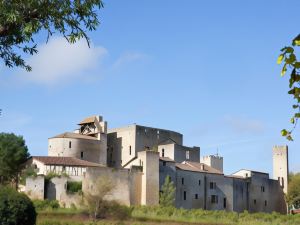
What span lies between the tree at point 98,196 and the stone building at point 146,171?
1.10 metres

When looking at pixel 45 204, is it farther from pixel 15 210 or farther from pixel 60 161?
pixel 15 210

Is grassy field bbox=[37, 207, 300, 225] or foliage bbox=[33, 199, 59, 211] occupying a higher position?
foliage bbox=[33, 199, 59, 211]

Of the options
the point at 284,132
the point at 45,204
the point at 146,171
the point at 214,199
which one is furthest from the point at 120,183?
the point at 284,132

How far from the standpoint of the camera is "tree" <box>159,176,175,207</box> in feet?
176

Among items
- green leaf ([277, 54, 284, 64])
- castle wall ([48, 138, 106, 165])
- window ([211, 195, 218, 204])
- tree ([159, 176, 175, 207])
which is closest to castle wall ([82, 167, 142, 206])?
tree ([159, 176, 175, 207])

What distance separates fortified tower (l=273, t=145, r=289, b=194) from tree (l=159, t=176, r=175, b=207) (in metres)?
21.9

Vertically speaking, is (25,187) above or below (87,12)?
below

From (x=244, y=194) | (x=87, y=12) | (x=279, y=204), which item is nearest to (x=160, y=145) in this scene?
(x=244, y=194)

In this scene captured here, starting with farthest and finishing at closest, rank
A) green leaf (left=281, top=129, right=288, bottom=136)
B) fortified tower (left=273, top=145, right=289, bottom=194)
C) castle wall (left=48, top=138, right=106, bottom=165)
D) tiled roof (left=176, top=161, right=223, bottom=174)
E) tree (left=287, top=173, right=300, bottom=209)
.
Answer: fortified tower (left=273, top=145, right=289, bottom=194)
tree (left=287, top=173, right=300, bottom=209)
tiled roof (left=176, top=161, right=223, bottom=174)
castle wall (left=48, top=138, right=106, bottom=165)
green leaf (left=281, top=129, right=288, bottom=136)

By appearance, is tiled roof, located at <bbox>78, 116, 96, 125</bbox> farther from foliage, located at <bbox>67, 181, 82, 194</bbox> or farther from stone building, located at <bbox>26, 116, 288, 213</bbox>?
foliage, located at <bbox>67, 181, 82, 194</bbox>

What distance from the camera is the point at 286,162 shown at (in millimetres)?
74688

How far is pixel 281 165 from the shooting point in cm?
7450

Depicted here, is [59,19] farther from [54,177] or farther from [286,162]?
[286,162]

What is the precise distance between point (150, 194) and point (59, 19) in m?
41.9
